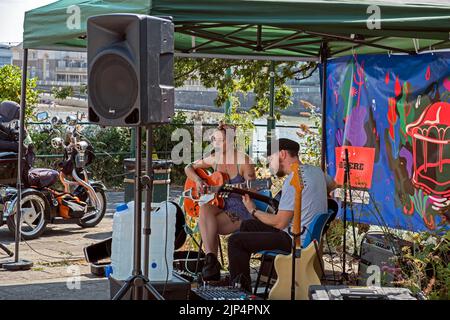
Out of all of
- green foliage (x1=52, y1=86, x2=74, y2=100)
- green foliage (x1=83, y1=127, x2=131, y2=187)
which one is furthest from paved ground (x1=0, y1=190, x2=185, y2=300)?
green foliage (x1=52, y1=86, x2=74, y2=100)

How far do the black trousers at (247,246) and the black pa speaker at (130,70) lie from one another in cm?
147

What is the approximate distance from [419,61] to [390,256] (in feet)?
7.57

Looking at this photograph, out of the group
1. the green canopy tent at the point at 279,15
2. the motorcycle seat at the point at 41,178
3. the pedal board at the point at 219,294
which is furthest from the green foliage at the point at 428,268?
the motorcycle seat at the point at 41,178

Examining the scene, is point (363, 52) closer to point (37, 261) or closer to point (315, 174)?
point (315, 174)

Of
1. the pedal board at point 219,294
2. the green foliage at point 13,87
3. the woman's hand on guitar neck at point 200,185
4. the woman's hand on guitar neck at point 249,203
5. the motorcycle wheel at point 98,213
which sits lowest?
the pedal board at point 219,294

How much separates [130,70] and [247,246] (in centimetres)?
187

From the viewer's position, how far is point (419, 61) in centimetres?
823

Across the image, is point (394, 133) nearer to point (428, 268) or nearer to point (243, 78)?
point (428, 268)

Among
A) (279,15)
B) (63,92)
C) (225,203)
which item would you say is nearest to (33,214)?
(225,203)

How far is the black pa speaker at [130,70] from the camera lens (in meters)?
5.42

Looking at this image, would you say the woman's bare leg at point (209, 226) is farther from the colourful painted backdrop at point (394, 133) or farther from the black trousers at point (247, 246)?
the colourful painted backdrop at point (394, 133)
